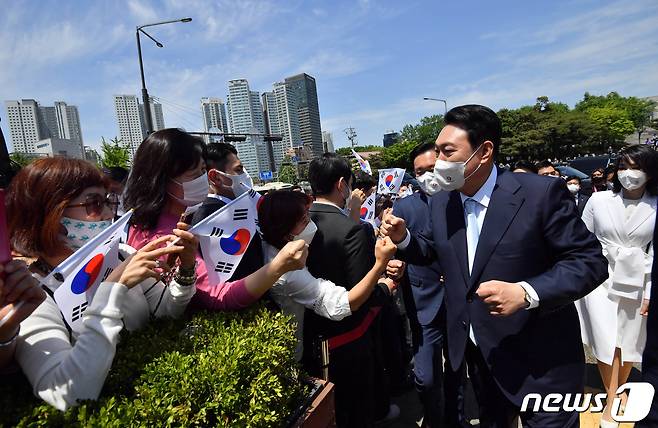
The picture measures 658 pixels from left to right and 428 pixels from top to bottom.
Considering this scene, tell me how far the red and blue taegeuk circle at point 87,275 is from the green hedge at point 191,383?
30cm

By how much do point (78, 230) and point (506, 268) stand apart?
2.07 metres

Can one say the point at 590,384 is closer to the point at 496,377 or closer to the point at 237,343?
the point at 496,377

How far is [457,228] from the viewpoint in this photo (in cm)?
228

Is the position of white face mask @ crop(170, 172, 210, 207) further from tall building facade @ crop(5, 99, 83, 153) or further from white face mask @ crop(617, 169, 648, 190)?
tall building facade @ crop(5, 99, 83, 153)

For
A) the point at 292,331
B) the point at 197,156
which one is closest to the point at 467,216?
the point at 292,331

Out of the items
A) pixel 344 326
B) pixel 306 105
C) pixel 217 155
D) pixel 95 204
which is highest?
pixel 306 105

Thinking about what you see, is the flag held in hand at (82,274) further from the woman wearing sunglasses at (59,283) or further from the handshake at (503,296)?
the handshake at (503,296)

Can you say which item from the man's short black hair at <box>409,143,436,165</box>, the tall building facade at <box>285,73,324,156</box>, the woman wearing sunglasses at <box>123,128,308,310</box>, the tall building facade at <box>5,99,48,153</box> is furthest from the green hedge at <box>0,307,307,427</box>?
the tall building facade at <box>5,99,48,153</box>

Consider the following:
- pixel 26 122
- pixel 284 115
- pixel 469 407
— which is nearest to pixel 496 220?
pixel 469 407

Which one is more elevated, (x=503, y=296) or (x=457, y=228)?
(x=457, y=228)

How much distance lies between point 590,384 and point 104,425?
168 inches

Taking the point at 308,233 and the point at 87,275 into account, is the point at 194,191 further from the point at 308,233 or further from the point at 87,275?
the point at 87,275

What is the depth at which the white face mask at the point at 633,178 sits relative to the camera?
10.9 feet

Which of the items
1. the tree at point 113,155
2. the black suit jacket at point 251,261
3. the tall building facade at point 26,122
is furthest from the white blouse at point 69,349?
the tall building facade at point 26,122
